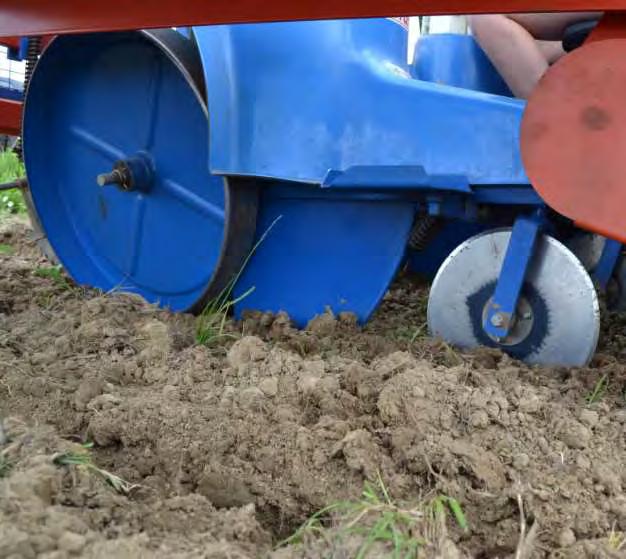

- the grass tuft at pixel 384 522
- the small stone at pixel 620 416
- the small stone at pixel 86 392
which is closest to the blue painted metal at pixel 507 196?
the small stone at pixel 620 416

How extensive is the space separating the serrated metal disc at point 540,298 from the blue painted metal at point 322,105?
177 mm

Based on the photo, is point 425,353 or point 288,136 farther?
point 288,136

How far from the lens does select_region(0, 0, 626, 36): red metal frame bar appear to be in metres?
1.05

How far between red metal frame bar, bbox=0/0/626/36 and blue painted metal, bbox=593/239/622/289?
94 centimetres

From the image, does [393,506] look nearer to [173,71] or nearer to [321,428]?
[321,428]

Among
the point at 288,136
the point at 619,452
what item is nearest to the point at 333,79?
the point at 288,136

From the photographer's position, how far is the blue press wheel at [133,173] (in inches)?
73.8

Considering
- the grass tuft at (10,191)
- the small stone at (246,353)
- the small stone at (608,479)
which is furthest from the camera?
the grass tuft at (10,191)

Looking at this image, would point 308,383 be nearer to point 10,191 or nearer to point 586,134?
point 586,134

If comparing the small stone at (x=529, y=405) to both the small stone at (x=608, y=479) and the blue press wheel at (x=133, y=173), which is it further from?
the blue press wheel at (x=133, y=173)

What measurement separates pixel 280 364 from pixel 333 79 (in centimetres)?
64

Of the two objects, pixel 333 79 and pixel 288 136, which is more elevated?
pixel 333 79

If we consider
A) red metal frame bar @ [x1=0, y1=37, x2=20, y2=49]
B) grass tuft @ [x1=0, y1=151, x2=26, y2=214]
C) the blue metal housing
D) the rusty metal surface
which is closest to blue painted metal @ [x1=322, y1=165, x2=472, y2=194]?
the blue metal housing

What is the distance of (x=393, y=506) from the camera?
3.21ft
